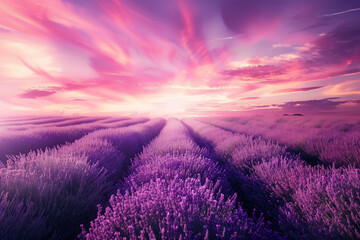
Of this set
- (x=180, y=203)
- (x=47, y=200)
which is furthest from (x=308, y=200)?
(x=47, y=200)

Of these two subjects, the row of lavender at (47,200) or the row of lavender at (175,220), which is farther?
the row of lavender at (47,200)

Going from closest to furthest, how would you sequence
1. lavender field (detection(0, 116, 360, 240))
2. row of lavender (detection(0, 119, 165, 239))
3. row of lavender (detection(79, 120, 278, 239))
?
row of lavender (detection(79, 120, 278, 239))
lavender field (detection(0, 116, 360, 240))
row of lavender (detection(0, 119, 165, 239))

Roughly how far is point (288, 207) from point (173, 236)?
1537mm

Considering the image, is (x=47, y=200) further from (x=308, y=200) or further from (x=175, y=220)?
(x=308, y=200)

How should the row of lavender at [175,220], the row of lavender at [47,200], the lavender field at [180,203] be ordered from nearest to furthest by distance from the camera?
the row of lavender at [175,220], the lavender field at [180,203], the row of lavender at [47,200]

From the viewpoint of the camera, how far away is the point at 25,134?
6629mm

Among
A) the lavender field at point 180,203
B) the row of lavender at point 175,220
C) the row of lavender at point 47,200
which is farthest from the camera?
the row of lavender at point 47,200

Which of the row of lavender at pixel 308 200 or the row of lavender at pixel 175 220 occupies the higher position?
the row of lavender at pixel 175 220

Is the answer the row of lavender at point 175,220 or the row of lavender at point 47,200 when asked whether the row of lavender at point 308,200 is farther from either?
the row of lavender at point 47,200

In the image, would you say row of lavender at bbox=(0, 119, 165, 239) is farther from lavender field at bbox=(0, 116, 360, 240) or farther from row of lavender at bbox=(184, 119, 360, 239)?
row of lavender at bbox=(184, 119, 360, 239)

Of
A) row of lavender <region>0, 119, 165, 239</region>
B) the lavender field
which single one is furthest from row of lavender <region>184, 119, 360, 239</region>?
row of lavender <region>0, 119, 165, 239</region>

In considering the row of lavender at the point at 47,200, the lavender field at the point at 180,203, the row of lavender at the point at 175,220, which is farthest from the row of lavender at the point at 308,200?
the row of lavender at the point at 47,200

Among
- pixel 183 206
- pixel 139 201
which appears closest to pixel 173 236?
pixel 183 206

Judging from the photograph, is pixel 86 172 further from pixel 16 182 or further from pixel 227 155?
pixel 227 155
